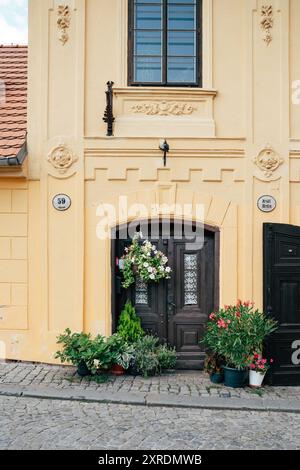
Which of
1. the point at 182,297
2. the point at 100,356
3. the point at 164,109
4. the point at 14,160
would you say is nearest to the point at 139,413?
the point at 100,356

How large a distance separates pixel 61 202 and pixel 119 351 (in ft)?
8.15

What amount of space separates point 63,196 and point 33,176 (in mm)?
→ 576

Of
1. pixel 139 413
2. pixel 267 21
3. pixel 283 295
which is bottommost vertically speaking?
pixel 139 413

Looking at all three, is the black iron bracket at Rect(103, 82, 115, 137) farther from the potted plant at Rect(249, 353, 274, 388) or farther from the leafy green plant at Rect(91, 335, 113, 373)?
the potted plant at Rect(249, 353, 274, 388)

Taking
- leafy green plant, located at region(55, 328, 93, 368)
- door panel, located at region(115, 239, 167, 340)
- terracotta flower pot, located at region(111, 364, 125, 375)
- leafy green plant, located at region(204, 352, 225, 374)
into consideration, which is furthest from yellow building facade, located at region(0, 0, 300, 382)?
leafy green plant, located at region(204, 352, 225, 374)

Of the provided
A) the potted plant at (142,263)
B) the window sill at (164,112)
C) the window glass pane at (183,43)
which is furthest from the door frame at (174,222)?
the window glass pane at (183,43)

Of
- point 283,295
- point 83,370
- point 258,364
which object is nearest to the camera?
point 258,364

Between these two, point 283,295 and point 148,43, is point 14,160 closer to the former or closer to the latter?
point 148,43

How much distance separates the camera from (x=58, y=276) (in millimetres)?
7832

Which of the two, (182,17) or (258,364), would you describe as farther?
(182,17)

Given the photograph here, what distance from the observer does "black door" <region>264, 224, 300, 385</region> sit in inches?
292

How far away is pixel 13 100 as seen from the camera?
8.62 meters
